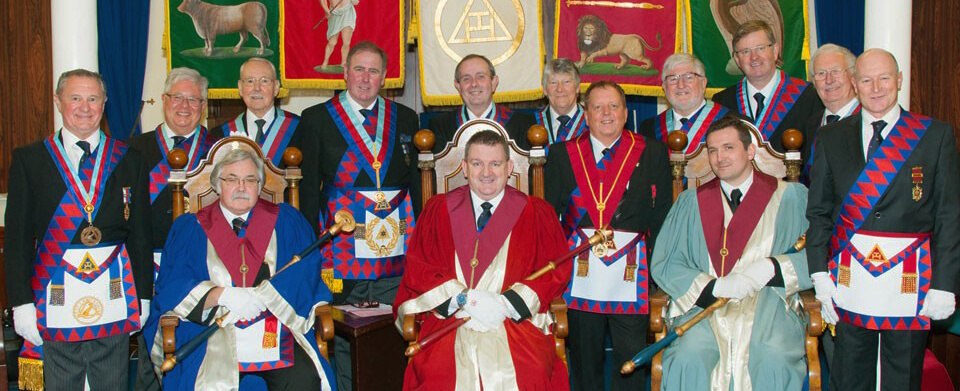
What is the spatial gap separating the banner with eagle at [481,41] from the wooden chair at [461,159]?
1856 millimetres

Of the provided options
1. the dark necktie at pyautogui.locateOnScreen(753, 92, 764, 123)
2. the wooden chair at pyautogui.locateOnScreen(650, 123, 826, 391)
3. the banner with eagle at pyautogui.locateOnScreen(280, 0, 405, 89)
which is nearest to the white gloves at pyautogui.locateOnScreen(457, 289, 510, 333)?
the wooden chair at pyautogui.locateOnScreen(650, 123, 826, 391)

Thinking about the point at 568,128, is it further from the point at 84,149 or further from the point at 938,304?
the point at 84,149

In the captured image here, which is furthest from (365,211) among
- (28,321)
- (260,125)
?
(28,321)

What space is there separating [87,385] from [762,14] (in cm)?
556

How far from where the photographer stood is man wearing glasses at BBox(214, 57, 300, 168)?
14.5ft

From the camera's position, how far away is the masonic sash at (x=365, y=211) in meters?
4.20

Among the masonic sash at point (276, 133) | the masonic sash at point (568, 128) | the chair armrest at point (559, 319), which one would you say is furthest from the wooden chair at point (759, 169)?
the masonic sash at point (276, 133)

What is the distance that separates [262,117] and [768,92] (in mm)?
3043

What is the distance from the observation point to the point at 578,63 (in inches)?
239

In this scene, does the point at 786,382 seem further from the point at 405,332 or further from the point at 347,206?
the point at 347,206

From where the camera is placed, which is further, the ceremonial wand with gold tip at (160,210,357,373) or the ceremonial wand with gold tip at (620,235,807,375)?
the ceremonial wand with gold tip at (620,235,807,375)

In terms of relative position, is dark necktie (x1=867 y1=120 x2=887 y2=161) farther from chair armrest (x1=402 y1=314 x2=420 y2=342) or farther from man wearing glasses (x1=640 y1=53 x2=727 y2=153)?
chair armrest (x1=402 y1=314 x2=420 y2=342)

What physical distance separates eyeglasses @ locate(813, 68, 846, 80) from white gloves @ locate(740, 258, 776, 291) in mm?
1351

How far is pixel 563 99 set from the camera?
4.52 metres
